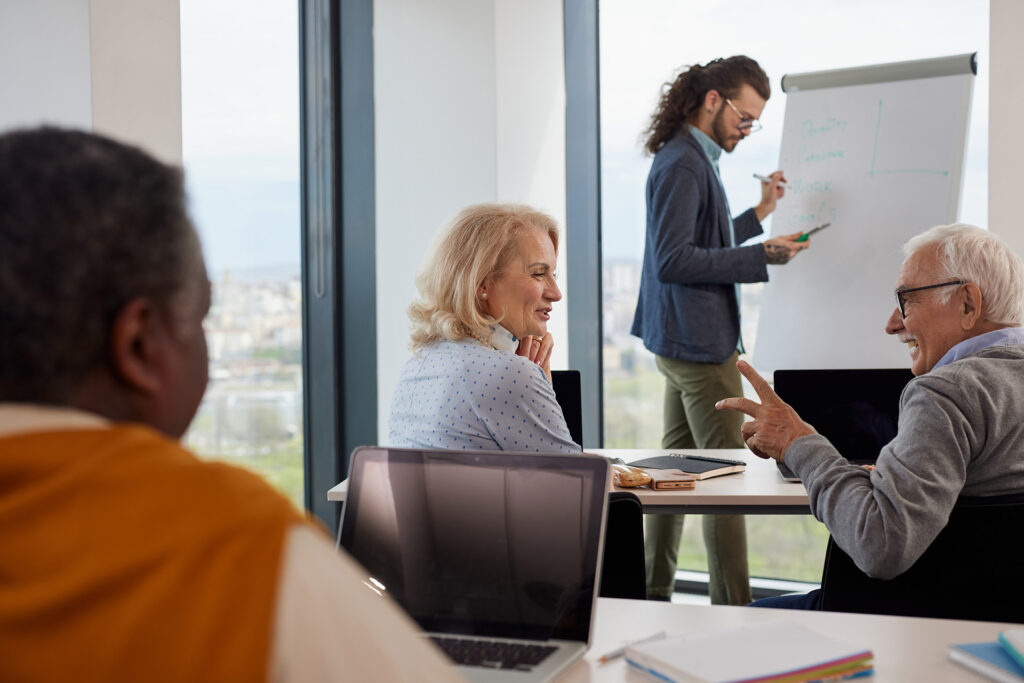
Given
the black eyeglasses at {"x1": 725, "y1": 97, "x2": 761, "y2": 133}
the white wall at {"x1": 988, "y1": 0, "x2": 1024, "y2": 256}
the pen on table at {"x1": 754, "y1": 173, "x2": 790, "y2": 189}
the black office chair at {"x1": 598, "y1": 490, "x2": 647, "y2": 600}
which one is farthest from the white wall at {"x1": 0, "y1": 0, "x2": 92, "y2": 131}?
the white wall at {"x1": 988, "y1": 0, "x2": 1024, "y2": 256}

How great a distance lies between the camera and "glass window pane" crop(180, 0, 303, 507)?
3.21m

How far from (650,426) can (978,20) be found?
2.16 meters

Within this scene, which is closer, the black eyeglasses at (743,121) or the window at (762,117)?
the black eyeglasses at (743,121)

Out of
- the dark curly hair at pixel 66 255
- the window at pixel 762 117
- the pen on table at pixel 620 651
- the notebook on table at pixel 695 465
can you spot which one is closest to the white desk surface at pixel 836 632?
the pen on table at pixel 620 651

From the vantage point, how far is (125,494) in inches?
19.7

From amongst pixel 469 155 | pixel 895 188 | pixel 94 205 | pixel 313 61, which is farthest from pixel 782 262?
pixel 94 205

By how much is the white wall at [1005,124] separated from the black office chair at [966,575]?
225 centimetres

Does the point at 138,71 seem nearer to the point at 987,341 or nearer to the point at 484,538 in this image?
the point at 484,538

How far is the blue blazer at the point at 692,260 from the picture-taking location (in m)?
3.25

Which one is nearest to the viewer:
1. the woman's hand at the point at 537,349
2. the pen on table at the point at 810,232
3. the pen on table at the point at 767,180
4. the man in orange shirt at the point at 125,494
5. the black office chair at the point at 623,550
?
the man in orange shirt at the point at 125,494

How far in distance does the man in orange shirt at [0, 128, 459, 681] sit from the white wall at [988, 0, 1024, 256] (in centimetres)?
347

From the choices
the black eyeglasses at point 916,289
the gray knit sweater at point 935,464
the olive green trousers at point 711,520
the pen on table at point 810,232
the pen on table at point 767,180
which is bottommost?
the olive green trousers at point 711,520

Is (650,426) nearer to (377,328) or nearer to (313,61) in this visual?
(377,328)

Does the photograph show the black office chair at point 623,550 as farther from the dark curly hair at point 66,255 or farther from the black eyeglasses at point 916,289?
the dark curly hair at point 66,255
